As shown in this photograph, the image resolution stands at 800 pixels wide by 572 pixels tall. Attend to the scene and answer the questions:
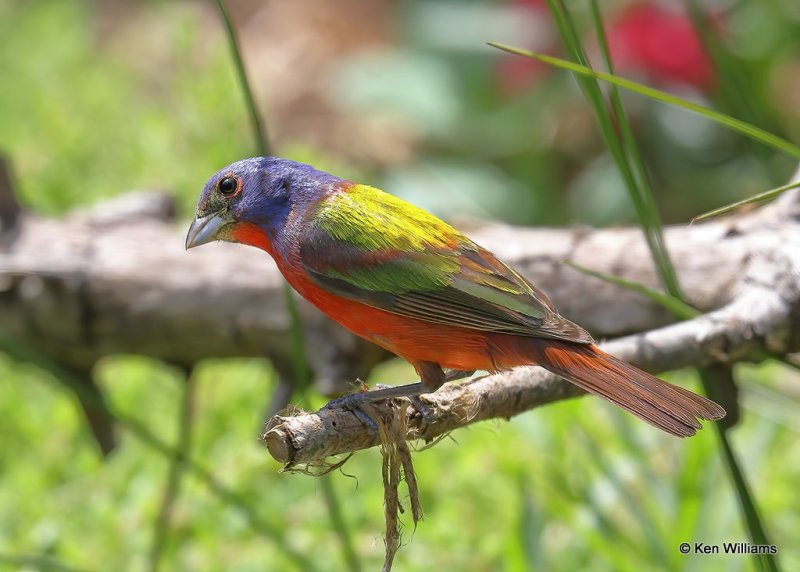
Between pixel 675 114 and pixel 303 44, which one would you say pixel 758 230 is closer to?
pixel 675 114

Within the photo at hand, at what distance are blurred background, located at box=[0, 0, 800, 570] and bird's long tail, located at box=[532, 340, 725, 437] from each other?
44 cm

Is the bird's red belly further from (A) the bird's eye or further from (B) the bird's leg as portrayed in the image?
(A) the bird's eye

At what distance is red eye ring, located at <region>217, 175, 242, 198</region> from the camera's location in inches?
99.8

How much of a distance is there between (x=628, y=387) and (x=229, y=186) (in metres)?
1.03

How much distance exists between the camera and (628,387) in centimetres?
213

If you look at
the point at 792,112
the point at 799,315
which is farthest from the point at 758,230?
the point at 792,112

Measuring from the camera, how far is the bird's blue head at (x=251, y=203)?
2539 millimetres

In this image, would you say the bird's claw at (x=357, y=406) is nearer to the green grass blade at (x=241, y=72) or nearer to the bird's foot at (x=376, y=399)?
the bird's foot at (x=376, y=399)

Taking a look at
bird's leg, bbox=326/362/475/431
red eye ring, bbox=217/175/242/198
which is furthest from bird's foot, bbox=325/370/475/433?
red eye ring, bbox=217/175/242/198

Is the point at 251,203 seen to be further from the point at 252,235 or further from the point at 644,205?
the point at 644,205

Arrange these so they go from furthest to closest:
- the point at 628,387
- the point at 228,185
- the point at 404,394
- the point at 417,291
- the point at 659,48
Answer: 1. the point at 659,48
2. the point at 228,185
3. the point at 417,291
4. the point at 404,394
5. the point at 628,387

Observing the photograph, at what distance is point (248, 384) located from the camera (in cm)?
474

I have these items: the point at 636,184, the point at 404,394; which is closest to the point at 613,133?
the point at 636,184

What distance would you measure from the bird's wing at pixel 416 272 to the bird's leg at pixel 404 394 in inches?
4.8
